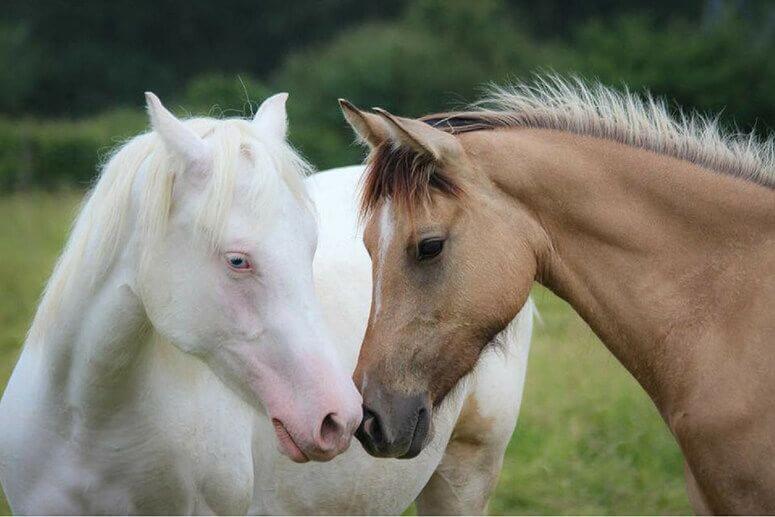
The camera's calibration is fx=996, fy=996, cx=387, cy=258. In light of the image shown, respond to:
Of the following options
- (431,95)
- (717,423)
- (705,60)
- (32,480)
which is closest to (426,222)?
(717,423)

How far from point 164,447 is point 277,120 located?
1083mm

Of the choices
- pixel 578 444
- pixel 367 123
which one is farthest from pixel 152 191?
pixel 578 444

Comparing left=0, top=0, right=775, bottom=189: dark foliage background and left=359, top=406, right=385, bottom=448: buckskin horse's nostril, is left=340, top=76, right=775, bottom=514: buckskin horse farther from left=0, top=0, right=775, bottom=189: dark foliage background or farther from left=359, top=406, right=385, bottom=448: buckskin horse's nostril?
left=0, top=0, right=775, bottom=189: dark foliage background

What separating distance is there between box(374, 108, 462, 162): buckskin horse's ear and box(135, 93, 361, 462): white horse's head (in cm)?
35

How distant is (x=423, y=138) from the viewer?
2.93m

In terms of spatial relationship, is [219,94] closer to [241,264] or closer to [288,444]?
[241,264]

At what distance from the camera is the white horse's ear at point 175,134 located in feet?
9.04

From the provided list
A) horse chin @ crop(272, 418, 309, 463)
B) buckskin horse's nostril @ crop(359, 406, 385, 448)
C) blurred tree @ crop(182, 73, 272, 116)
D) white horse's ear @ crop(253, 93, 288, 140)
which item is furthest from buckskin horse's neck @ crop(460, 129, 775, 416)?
blurred tree @ crop(182, 73, 272, 116)

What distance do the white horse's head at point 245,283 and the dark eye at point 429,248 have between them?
12.4 inches

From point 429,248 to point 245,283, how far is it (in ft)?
1.82

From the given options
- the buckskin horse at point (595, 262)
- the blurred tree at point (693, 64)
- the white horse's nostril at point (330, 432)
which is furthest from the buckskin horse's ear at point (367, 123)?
the blurred tree at point (693, 64)

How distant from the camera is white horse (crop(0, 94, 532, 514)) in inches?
108

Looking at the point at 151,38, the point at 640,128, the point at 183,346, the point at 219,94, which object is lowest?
the point at 151,38

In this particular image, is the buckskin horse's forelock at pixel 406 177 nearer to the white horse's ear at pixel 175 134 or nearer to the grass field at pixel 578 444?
the white horse's ear at pixel 175 134
